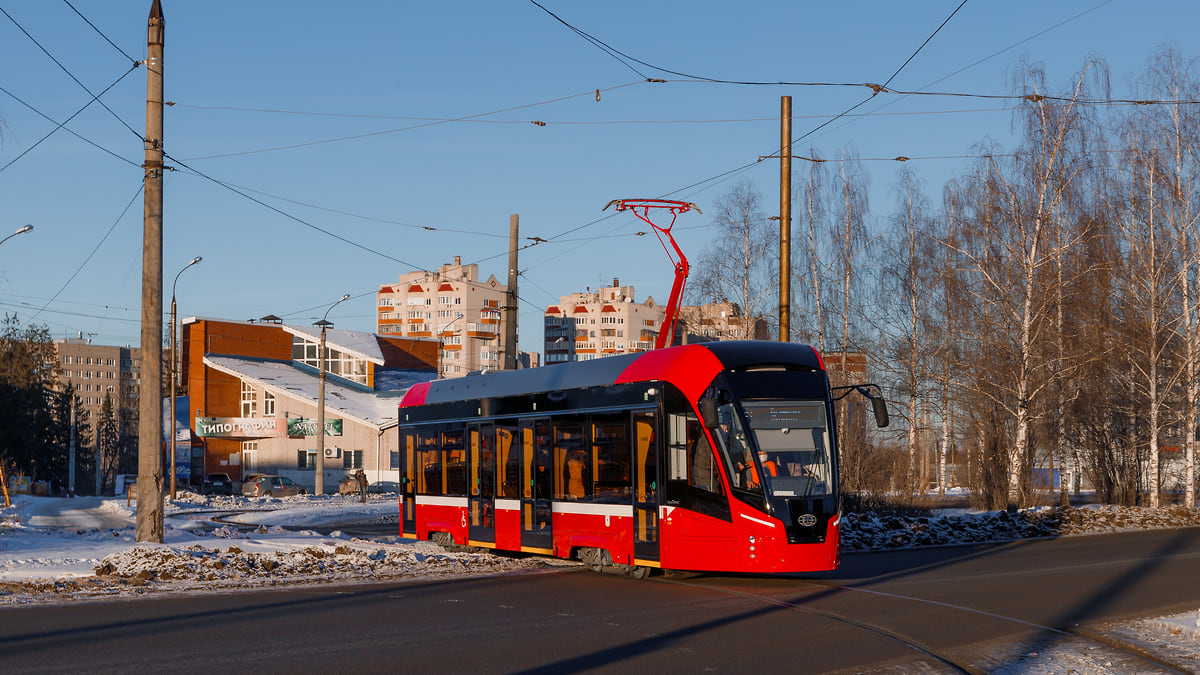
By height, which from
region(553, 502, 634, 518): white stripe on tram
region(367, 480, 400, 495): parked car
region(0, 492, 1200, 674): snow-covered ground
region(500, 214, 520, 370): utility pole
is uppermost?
region(500, 214, 520, 370): utility pole

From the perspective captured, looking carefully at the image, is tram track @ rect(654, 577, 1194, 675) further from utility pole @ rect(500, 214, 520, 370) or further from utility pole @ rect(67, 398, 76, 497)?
utility pole @ rect(67, 398, 76, 497)

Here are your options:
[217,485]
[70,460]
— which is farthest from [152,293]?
[70,460]

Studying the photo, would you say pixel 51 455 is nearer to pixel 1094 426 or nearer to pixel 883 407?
pixel 1094 426

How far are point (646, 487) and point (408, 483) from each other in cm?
763

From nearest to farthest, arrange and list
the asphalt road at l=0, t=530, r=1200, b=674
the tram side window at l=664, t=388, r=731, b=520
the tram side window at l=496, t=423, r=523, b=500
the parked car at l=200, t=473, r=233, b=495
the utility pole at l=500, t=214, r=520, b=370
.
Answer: the asphalt road at l=0, t=530, r=1200, b=674 < the tram side window at l=664, t=388, r=731, b=520 < the tram side window at l=496, t=423, r=523, b=500 < the utility pole at l=500, t=214, r=520, b=370 < the parked car at l=200, t=473, r=233, b=495

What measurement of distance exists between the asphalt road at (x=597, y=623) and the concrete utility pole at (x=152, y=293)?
446 centimetres

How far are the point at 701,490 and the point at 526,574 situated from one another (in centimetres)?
364

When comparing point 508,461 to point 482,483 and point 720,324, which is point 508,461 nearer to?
point 482,483

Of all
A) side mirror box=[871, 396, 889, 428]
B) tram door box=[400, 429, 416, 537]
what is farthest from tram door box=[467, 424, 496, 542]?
side mirror box=[871, 396, 889, 428]

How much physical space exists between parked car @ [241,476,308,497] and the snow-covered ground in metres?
26.1

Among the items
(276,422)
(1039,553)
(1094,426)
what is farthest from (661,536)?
(276,422)

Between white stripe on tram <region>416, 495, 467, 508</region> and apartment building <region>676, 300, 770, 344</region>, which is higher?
apartment building <region>676, 300, 770, 344</region>

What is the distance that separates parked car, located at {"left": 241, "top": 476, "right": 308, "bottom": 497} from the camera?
58125 millimetres

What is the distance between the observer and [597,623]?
467 inches
